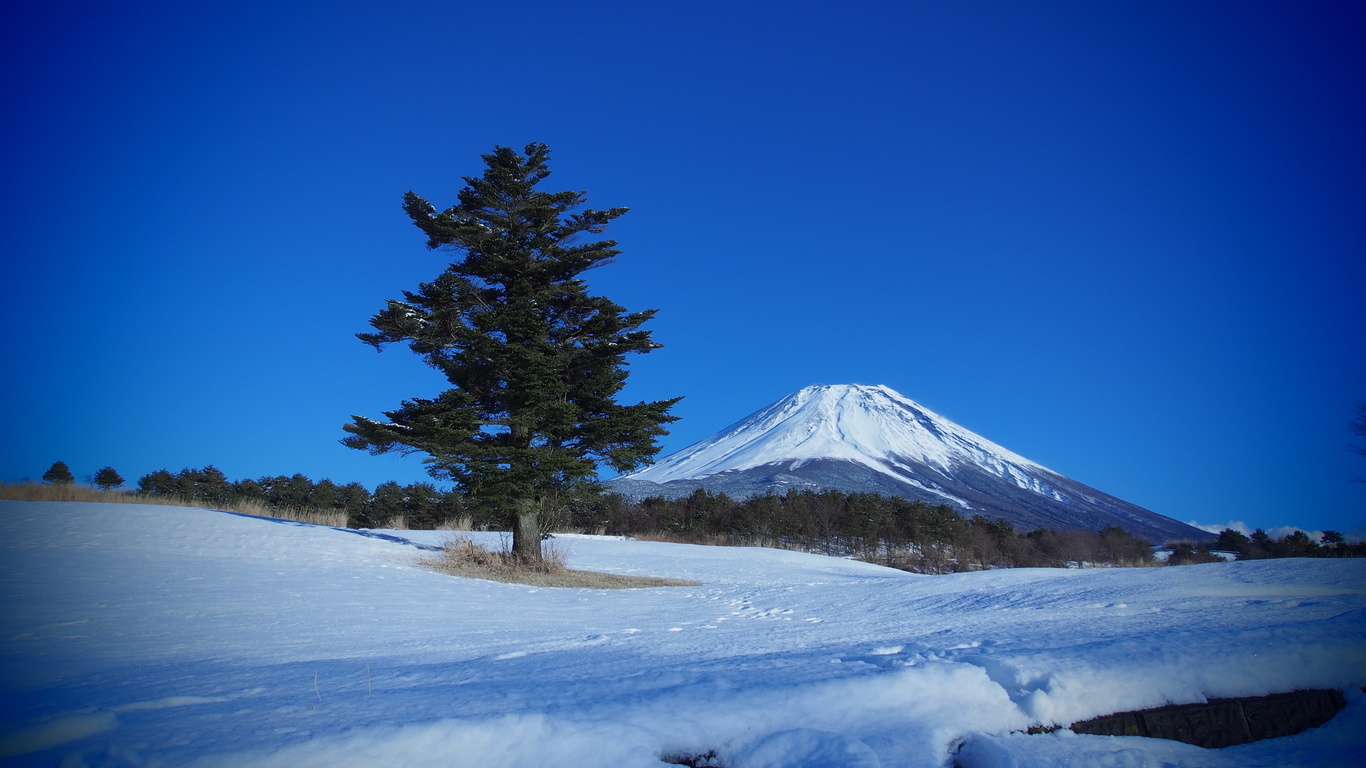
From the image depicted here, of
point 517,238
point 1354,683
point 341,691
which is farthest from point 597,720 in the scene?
point 517,238

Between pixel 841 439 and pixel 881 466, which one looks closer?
pixel 881 466

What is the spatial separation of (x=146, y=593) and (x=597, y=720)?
553 cm

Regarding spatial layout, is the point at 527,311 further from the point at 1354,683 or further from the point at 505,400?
the point at 1354,683

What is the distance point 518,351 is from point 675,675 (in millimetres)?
8165

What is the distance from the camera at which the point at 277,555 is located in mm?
8375

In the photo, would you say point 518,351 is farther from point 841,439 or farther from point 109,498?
point 841,439

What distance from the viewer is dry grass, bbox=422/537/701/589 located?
873 cm

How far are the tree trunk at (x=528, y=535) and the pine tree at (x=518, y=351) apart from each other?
0.02 m

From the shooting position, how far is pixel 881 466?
98.1 metres

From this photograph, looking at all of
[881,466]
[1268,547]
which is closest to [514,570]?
[1268,547]

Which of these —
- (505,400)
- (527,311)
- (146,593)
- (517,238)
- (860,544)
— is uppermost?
(517,238)

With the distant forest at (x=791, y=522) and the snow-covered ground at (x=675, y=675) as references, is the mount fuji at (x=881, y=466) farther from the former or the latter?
the snow-covered ground at (x=675, y=675)

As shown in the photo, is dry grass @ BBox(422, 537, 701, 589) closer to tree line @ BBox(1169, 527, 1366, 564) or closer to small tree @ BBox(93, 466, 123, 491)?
tree line @ BBox(1169, 527, 1366, 564)

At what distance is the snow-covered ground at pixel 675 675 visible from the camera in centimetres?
143
